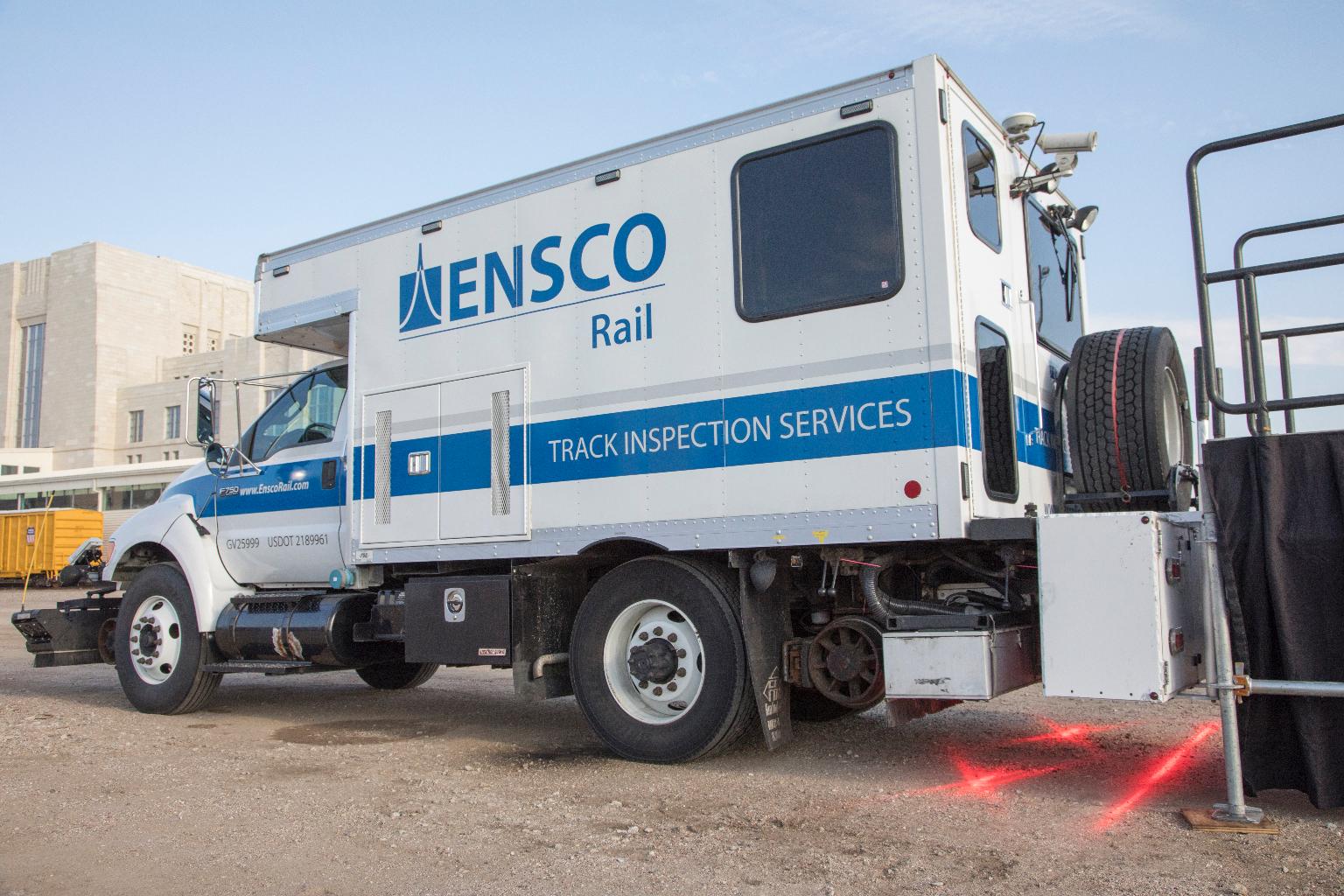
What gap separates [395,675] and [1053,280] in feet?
21.5

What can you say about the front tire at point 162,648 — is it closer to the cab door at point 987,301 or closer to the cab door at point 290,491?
the cab door at point 290,491

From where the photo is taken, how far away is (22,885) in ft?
13.7

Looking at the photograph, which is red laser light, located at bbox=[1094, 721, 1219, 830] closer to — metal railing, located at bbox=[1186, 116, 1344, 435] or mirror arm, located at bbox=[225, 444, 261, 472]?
metal railing, located at bbox=[1186, 116, 1344, 435]

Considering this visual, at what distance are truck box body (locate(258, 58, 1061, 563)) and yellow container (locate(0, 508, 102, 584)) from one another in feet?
92.9

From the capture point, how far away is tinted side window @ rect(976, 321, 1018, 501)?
5555 mm

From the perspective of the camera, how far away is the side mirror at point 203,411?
8.66 m

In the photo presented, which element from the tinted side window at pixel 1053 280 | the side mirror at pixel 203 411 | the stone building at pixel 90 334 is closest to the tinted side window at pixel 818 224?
the tinted side window at pixel 1053 280

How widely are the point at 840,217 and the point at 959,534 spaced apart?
1.73 meters

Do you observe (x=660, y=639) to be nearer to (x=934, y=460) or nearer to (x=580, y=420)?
(x=580, y=420)

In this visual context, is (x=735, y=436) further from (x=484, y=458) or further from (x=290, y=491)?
(x=290, y=491)

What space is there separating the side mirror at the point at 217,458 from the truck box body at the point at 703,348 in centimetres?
173

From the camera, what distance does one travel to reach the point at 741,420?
5.85 m

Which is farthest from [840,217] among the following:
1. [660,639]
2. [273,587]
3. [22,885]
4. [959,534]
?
[273,587]

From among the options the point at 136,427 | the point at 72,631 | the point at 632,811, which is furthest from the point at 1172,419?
the point at 136,427
